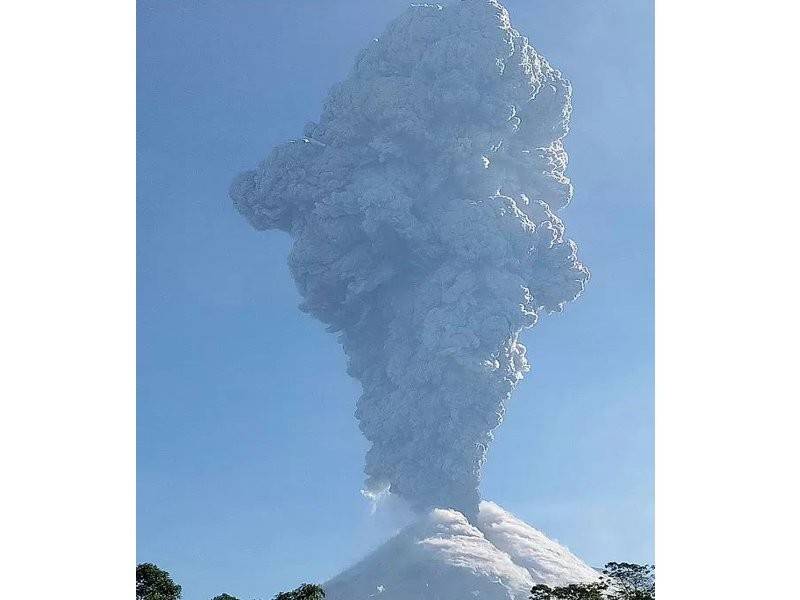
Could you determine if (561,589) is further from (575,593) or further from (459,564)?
(459,564)

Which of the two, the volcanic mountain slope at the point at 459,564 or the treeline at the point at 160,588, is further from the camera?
the volcanic mountain slope at the point at 459,564

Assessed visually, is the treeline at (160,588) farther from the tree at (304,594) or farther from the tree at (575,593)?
the tree at (575,593)

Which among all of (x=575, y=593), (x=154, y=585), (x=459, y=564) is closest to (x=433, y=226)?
(x=459, y=564)

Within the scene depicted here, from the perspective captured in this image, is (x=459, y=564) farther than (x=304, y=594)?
Yes

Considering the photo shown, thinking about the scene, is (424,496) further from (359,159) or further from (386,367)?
(359,159)

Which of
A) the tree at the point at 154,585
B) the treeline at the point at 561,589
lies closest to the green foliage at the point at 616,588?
the treeline at the point at 561,589
